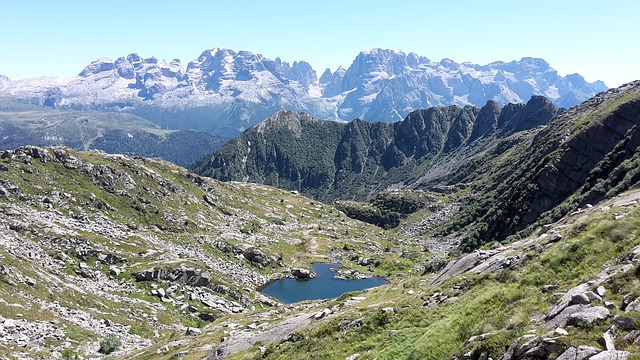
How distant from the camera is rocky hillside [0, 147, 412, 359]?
72.0 metres

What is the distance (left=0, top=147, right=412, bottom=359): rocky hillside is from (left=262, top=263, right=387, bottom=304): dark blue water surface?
236 inches

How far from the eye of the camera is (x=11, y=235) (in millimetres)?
102688

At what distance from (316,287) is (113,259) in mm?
73601

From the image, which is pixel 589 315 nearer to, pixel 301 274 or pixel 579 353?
pixel 579 353

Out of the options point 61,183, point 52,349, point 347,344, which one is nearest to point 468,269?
point 347,344

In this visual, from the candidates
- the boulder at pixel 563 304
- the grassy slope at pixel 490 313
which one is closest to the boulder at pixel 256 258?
the grassy slope at pixel 490 313

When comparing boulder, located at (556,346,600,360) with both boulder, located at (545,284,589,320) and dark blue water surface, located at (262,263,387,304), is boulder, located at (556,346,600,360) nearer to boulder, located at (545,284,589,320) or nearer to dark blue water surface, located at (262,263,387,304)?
boulder, located at (545,284,589,320)

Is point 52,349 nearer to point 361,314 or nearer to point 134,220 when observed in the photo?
point 361,314

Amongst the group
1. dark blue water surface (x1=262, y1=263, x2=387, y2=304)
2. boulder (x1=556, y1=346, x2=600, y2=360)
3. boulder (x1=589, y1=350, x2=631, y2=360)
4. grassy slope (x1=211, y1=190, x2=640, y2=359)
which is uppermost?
boulder (x1=589, y1=350, x2=631, y2=360)

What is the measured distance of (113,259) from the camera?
114 m

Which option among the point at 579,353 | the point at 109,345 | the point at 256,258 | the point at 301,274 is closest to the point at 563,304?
the point at 579,353

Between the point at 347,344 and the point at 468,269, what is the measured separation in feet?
51.6

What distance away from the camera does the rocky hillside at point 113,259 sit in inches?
2835

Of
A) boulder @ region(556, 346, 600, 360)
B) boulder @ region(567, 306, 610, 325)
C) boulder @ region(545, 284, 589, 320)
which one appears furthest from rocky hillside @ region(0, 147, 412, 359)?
boulder @ region(556, 346, 600, 360)
